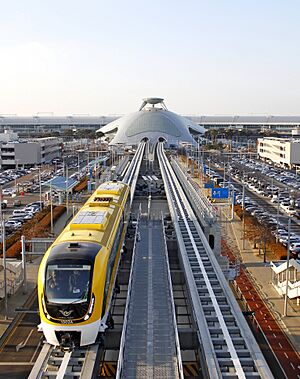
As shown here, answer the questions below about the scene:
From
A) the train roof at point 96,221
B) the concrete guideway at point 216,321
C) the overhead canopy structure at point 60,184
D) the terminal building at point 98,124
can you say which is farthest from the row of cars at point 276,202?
the terminal building at point 98,124

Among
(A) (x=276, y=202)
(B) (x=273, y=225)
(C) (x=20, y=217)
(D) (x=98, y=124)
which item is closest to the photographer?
(B) (x=273, y=225)

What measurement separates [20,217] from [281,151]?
46.9 m

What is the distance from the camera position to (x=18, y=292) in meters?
19.2

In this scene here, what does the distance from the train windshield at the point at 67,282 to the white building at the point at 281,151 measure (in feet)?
191

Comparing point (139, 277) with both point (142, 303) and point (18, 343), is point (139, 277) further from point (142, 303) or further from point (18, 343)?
point (18, 343)

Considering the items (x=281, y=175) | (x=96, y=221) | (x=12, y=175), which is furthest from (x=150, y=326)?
(x=12, y=175)

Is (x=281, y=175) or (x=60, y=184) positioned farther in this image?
(x=281, y=175)

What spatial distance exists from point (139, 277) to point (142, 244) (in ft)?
15.1

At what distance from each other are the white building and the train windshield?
58.1m

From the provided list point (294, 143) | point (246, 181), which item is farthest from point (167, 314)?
point (294, 143)

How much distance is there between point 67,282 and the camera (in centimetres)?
1053

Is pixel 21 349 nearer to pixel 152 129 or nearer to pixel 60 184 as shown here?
pixel 60 184

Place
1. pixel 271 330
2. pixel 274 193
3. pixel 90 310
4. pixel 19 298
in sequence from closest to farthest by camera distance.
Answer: pixel 90 310 < pixel 271 330 < pixel 19 298 < pixel 274 193

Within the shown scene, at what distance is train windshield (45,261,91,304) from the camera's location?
10.3 m
